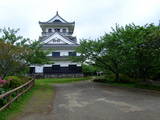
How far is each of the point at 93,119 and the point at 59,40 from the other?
2850 cm

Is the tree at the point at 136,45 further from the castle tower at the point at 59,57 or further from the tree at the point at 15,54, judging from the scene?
the castle tower at the point at 59,57

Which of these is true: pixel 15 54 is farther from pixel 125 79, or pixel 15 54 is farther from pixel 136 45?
pixel 125 79

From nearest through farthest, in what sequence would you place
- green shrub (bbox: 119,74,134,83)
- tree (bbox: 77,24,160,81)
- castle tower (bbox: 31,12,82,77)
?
tree (bbox: 77,24,160,81), green shrub (bbox: 119,74,134,83), castle tower (bbox: 31,12,82,77)

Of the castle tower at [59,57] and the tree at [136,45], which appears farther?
the castle tower at [59,57]

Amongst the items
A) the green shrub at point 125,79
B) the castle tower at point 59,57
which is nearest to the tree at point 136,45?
the green shrub at point 125,79

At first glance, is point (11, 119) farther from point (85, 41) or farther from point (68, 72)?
point (68, 72)

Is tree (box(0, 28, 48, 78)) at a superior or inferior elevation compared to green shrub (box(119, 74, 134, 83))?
superior

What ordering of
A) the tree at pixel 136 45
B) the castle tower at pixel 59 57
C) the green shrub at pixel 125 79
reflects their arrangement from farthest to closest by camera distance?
the castle tower at pixel 59 57, the green shrub at pixel 125 79, the tree at pixel 136 45

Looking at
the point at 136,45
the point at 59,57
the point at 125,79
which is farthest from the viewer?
the point at 59,57

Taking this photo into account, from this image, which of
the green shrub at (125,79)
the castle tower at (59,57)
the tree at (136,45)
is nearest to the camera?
the tree at (136,45)

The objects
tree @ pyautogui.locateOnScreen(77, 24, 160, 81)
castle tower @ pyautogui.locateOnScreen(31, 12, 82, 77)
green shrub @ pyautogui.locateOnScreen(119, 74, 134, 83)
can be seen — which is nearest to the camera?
tree @ pyautogui.locateOnScreen(77, 24, 160, 81)

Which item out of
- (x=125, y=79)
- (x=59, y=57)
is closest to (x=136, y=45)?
(x=125, y=79)

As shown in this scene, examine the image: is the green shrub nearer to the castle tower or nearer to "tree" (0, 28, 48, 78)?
"tree" (0, 28, 48, 78)

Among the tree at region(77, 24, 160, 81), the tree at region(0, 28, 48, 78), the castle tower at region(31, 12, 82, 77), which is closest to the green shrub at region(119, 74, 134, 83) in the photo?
the tree at region(77, 24, 160, 81)
